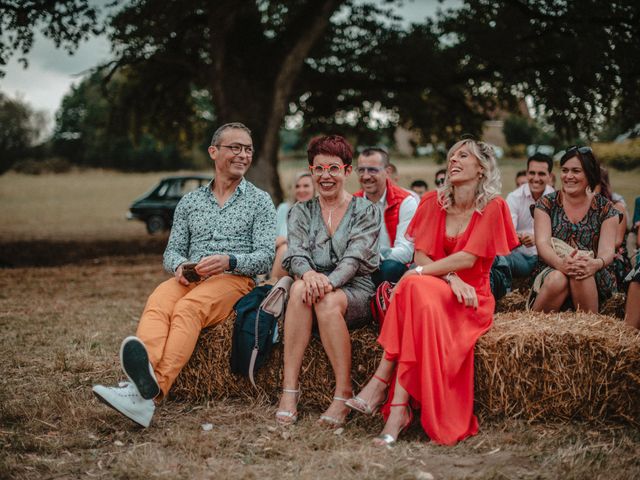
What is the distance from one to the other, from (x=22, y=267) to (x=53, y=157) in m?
52.6

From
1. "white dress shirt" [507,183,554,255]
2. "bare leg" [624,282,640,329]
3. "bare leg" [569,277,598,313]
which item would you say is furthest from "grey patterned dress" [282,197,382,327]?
"white dress shirt" [507,183,554,255]

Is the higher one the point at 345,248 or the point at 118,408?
the point at 345,248

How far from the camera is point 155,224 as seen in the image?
19.2 meters

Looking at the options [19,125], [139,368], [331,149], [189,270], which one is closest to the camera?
[139,368]

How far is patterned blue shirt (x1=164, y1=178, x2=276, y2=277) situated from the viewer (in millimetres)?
4691

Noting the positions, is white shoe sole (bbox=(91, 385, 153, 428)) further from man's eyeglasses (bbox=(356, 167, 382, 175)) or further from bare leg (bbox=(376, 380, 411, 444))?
man's eyeglasses (bbox=(356, 167, 382, 175))

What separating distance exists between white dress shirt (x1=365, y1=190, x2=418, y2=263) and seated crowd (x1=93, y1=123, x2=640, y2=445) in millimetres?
12

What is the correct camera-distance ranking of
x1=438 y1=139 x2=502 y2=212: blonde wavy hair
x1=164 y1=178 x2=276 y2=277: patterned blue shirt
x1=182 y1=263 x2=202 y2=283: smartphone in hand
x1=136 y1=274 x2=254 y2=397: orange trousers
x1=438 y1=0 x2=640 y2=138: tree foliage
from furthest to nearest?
x1=438 y1=0 x2=640 y2=138: tree foliage, x1=164 y1=178 x2=276 y2=277: patterned blue shirt, x1=182 y1=263 x2=202 y2=283: smartphone in hand, x1=438 y1=139 x2=502 y2=212: blonde wavy hair, x1=136 y1=274 x2=254 y2=397: orange trousers

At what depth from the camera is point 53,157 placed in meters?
59.4

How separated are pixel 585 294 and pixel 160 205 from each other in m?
16.1

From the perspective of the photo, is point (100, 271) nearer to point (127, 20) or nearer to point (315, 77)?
point (127, 20)

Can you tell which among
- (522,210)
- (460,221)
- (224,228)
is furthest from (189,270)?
(522,210)

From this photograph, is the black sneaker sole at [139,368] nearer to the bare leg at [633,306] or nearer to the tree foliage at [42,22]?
the bare leg at [633,306]

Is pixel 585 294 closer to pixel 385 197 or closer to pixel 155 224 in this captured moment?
pixel 385 197
